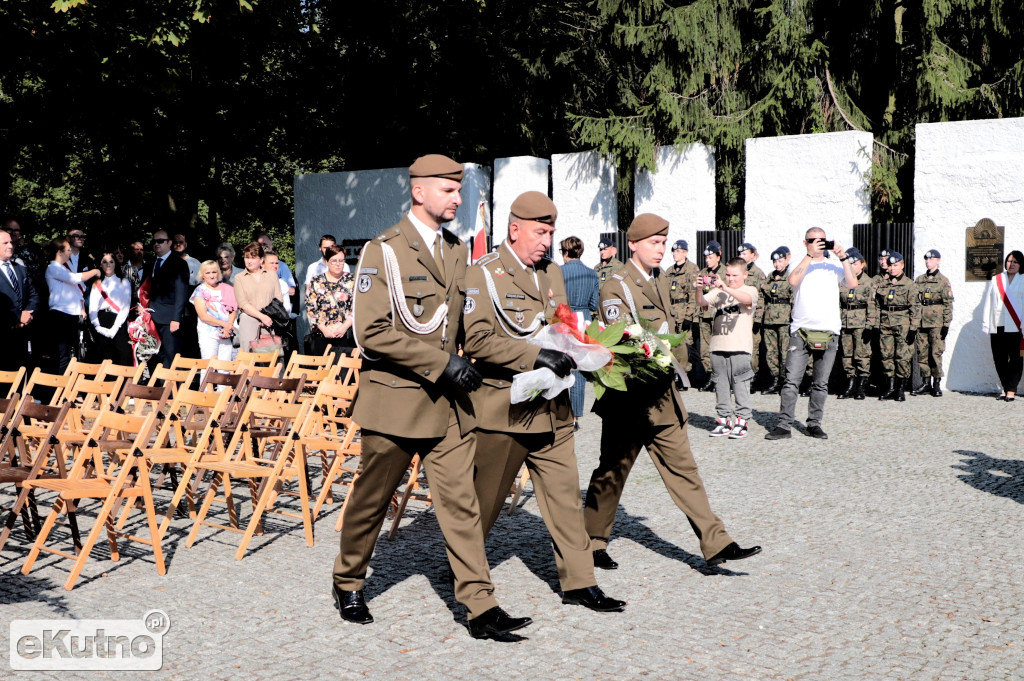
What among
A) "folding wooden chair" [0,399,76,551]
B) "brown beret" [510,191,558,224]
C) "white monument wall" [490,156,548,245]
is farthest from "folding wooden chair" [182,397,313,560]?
"white monument wall" [490,156,548,245]

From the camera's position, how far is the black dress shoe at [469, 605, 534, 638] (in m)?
5.08

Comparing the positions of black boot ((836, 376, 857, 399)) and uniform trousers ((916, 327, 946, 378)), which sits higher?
uniform trousers ((916, 327, 946, 378))

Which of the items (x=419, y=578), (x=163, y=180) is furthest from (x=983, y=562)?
(x=163, y=180)

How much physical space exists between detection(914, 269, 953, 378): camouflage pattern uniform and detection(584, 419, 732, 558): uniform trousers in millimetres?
9433

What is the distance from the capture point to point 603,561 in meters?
6.39

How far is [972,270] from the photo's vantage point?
14930mm

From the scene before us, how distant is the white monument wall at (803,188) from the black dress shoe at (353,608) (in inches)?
455

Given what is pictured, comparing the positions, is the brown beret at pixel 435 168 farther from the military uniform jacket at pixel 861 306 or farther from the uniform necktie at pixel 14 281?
the military uniform jacket at pixel 861 306

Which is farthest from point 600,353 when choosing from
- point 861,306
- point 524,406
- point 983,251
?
point 983,251

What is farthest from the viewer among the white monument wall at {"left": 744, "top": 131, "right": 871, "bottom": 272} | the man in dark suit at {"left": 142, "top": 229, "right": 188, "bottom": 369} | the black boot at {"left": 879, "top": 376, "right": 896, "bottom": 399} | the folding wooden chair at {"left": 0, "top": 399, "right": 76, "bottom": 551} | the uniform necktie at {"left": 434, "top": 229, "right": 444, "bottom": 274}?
the white monument wall at {"left": 744, "top": 131, "right": 871, "bottom": 272}

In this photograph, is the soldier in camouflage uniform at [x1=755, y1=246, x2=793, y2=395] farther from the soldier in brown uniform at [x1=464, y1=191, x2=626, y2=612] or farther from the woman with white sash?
the soldier in brown uniform at [x1=464, y1=191, x2=626, y2=612]

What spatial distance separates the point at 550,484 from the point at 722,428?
20.0 feet

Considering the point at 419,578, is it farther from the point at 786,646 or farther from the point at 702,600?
the point at 786,646

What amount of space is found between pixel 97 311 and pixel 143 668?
1027 centimetres
